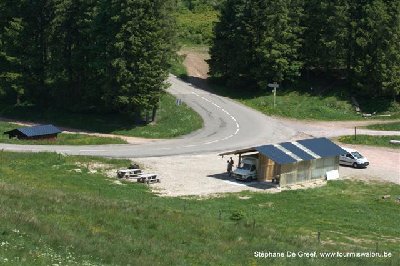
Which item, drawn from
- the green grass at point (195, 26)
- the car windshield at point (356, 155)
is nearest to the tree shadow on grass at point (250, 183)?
the car windshield at point (356, 155)

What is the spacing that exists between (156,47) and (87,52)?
1128 centimetres

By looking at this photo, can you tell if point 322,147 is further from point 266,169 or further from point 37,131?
point 37,131

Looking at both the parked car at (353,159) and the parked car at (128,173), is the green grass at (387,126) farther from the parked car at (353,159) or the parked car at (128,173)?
the parked car at (128,173)

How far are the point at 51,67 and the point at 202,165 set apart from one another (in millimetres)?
33229

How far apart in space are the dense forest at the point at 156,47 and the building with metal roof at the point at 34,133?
9560 mm

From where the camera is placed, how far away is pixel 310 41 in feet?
310

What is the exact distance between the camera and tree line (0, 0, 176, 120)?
258ft

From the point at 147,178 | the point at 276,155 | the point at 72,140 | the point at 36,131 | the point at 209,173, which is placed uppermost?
the point at 36,131

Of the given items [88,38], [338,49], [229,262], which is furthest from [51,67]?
[229,262]

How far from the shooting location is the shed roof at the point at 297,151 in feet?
187

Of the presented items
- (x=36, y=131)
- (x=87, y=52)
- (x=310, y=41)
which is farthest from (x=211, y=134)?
(x=310, y=41)

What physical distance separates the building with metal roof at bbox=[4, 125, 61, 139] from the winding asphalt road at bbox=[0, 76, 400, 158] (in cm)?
357

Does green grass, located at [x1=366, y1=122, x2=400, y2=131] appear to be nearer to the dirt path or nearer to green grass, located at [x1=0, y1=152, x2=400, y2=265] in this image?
the dirt path

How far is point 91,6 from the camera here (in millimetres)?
84438
